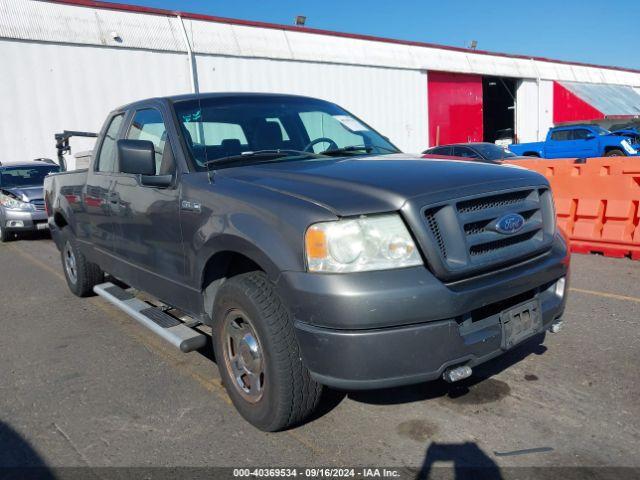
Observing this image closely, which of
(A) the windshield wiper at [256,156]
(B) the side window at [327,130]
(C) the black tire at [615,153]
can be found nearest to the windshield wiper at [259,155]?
(A) the windshield wiper at [256,156]

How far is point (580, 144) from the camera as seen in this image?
2016cm

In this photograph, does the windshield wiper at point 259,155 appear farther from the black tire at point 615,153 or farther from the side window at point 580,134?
the side window at point 580,134

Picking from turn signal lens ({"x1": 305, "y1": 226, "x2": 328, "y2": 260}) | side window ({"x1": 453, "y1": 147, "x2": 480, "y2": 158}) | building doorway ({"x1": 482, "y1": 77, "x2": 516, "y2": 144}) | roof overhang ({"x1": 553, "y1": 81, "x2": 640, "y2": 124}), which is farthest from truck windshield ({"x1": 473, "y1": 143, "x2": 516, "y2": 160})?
roof overhang ({"x1": 553, "y1": 81, "x2": 640, "y2": 124})

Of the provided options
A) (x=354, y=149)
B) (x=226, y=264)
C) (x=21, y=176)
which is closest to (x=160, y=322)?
(x=226, y=264)

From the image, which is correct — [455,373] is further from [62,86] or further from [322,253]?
[62,86]

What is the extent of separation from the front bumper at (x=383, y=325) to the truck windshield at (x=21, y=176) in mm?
11473

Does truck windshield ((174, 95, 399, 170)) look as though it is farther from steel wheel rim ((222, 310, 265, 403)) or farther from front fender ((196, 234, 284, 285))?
steel wheel rim ((222, 310, 265, 403))

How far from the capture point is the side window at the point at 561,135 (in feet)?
67.7

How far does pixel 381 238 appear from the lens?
Answer: 2496 mm

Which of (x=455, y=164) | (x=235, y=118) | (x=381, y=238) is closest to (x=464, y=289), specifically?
(x=381, y=238)

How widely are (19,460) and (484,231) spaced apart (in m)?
2.67

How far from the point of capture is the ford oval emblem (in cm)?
276

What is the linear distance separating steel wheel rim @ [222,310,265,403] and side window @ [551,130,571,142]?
805 inches

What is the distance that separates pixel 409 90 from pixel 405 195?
78.1ft
